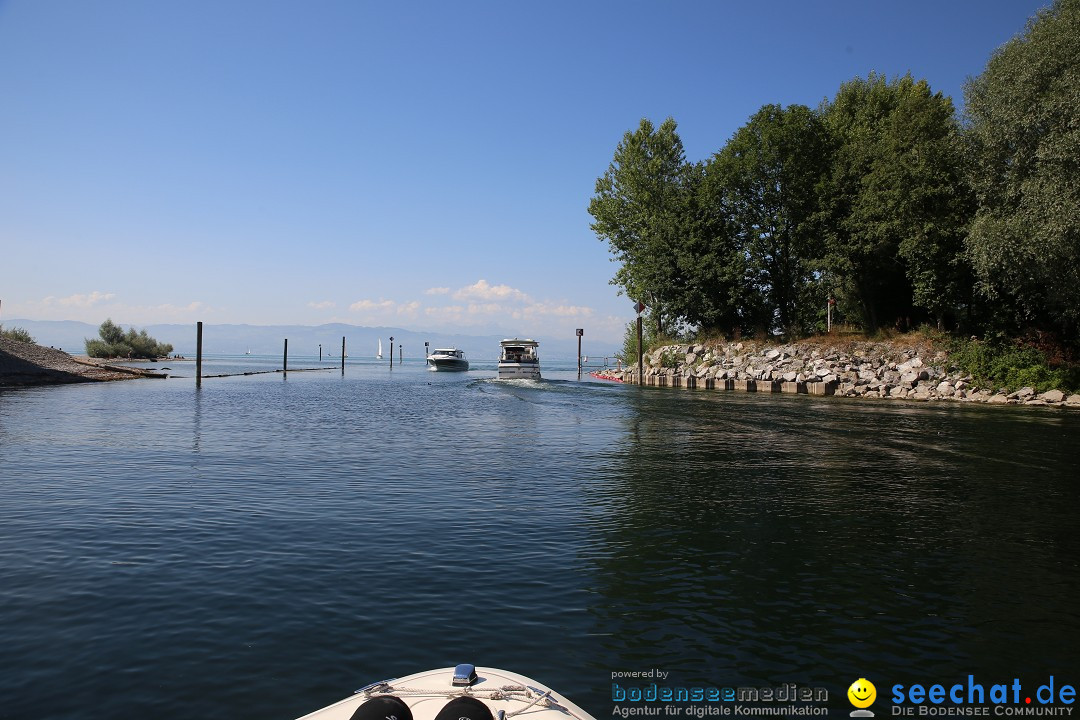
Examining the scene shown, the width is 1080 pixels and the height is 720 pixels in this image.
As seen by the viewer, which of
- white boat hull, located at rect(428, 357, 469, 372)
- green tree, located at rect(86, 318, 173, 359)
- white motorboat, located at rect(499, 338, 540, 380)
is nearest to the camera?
white motorboat, located at rect(499, 338, 540, 380)

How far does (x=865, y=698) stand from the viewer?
216 inches

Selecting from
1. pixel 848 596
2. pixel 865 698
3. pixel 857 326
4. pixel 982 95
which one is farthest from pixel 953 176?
pixel 865 698

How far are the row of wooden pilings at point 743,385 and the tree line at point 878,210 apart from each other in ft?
18.2

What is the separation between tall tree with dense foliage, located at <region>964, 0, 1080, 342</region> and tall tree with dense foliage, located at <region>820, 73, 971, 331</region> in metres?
3.72

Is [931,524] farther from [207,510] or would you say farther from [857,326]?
[857,326]

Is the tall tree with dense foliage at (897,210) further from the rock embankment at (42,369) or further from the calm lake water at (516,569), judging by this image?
the rock embankment at (42,369)

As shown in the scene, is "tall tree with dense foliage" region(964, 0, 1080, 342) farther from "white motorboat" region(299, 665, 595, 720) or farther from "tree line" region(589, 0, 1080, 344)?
"white motorboat" region(299, 665, 595, 720)

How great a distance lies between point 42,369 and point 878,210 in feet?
186

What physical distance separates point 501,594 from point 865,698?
3.84 metres

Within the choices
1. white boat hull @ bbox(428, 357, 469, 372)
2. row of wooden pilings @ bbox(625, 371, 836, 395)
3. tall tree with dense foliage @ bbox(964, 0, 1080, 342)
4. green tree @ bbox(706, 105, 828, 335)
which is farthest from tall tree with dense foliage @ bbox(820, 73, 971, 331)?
white boat hull @ bbox(428, 357, 469, 372)

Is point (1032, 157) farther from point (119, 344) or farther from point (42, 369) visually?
point (119, 344)

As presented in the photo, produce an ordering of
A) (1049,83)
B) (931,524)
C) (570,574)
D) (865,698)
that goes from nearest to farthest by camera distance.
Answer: (865,698)
(570,574)
(931,524)
(1049,83)

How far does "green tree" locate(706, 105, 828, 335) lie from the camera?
153 ft

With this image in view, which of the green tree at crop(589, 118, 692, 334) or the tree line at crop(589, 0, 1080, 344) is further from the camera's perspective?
the green tree at crop(589, 118, 692, 334)
